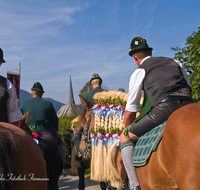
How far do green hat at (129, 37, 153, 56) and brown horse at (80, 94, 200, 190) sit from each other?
1177 millimetres

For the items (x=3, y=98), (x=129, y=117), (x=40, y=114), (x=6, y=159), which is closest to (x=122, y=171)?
(x=129, y=117)

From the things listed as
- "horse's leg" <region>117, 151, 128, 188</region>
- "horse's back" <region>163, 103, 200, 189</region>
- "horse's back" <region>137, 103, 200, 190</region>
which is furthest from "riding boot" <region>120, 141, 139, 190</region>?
"horse's back" <region>163, 103, 200, 189</region>

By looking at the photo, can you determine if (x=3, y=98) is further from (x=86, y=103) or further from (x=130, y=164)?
(x=86, y=103)

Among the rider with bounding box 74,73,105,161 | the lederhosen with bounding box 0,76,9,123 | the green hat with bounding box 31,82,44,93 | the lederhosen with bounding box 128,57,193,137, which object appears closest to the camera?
the lederhosen with bounding box 128,57,193,137

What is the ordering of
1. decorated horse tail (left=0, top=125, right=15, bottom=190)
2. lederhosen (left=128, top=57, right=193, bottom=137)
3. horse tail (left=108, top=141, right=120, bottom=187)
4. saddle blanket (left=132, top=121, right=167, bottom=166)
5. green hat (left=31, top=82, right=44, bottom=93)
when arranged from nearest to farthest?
decorated horse tail (left=0, top=125, right=15, bottom=190), saddle blanket (left=132, top=121, right=167, bottom=166), lederhosen (left=128, top=57, right=193, bottom=137), horse tail (left=108, top=141, right=120, bottom=187), green hat (left=31, top=82, right=44, bottom=93)

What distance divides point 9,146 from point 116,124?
92.4 inches

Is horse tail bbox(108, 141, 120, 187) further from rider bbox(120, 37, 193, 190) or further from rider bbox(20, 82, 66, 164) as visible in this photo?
rider bbox(20, 82, 66, 164)

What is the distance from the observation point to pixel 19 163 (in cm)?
149

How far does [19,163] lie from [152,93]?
4.97ft

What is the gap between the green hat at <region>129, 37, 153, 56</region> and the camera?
2.72 m

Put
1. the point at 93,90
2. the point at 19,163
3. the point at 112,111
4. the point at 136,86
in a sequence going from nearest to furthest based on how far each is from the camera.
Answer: the point at 19,163
the point at 136,86
the point at 112,111
the point at 93,90

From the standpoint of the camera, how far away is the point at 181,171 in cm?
156

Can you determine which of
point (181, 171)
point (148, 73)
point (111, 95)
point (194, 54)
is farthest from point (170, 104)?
point (194, 54)

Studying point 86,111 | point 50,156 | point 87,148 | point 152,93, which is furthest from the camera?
point 86,111
